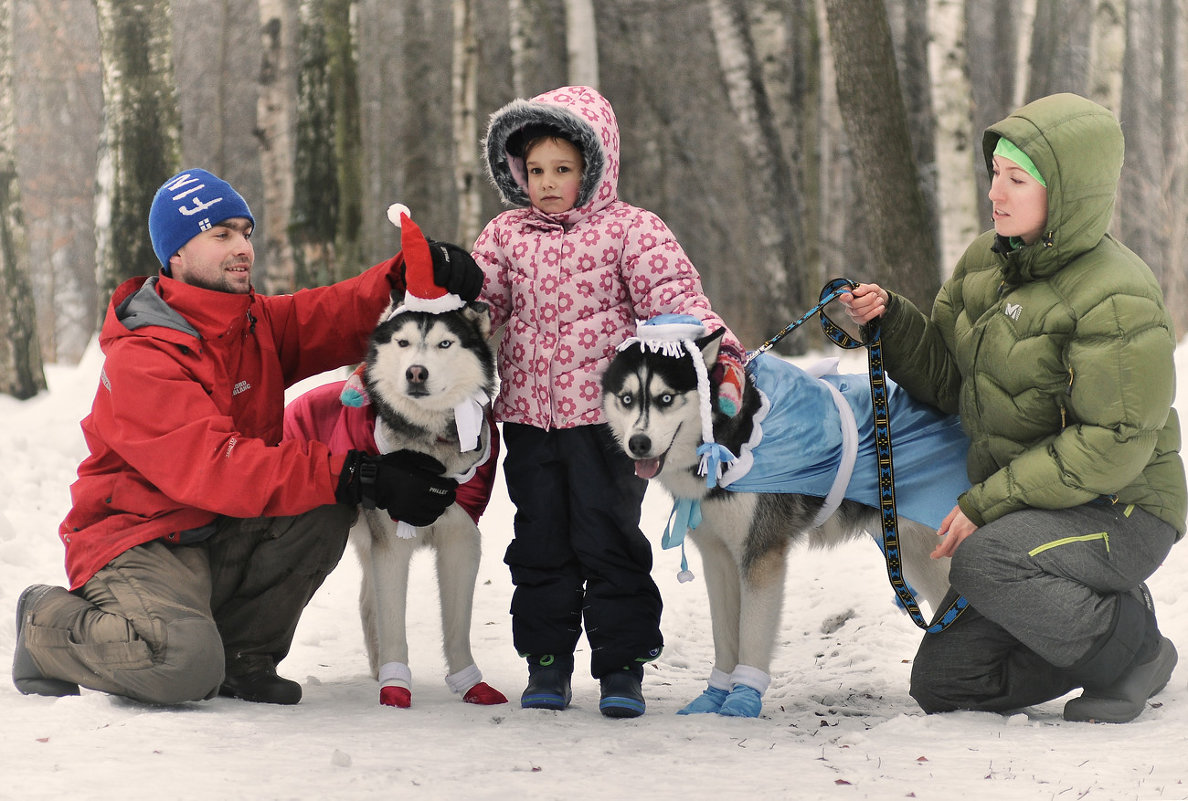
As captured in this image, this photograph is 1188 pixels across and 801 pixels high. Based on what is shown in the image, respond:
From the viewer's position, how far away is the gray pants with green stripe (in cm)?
289

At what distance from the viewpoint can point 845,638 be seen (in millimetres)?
4375

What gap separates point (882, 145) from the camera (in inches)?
259

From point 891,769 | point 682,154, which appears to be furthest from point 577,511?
point 682,154

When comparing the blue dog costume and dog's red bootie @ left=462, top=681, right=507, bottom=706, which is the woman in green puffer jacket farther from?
dog's red bootie @ left=462, top=681, right=507, bottom=706

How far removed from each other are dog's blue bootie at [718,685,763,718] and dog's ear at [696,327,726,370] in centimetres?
101

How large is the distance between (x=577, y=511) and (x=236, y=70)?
21.5 meters

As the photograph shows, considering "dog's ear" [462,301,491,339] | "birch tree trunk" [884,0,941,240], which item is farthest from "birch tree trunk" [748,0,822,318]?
"dog's ear" [462,301,491,339]

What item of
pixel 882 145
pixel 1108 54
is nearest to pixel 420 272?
pixel 882 145

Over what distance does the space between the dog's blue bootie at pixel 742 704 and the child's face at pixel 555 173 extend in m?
1.62

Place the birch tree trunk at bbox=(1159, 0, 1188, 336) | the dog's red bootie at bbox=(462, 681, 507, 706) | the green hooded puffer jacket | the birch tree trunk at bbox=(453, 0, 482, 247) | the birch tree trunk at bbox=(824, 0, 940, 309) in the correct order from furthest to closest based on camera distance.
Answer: the birch tree trunk at bbox=(1159, 0, 1188, 336)
the birch tree trunk at bbox=(453, 0, 482, 247)
the birch tree trunk at bbox=(824, 0, 940, 309)
the dog's red bootie at bbox=(462, 681, 507, 706)
the green hooded puffer jacket

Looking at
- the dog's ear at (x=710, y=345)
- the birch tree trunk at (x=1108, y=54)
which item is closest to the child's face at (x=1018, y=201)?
the dog's ear at (x=710, y=345)

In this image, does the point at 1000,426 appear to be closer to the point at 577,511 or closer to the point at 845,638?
the point at 577,511

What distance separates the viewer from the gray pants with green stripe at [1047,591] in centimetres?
289

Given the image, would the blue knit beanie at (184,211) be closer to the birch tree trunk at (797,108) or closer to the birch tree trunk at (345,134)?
the birch tree trunk at (345,134)
